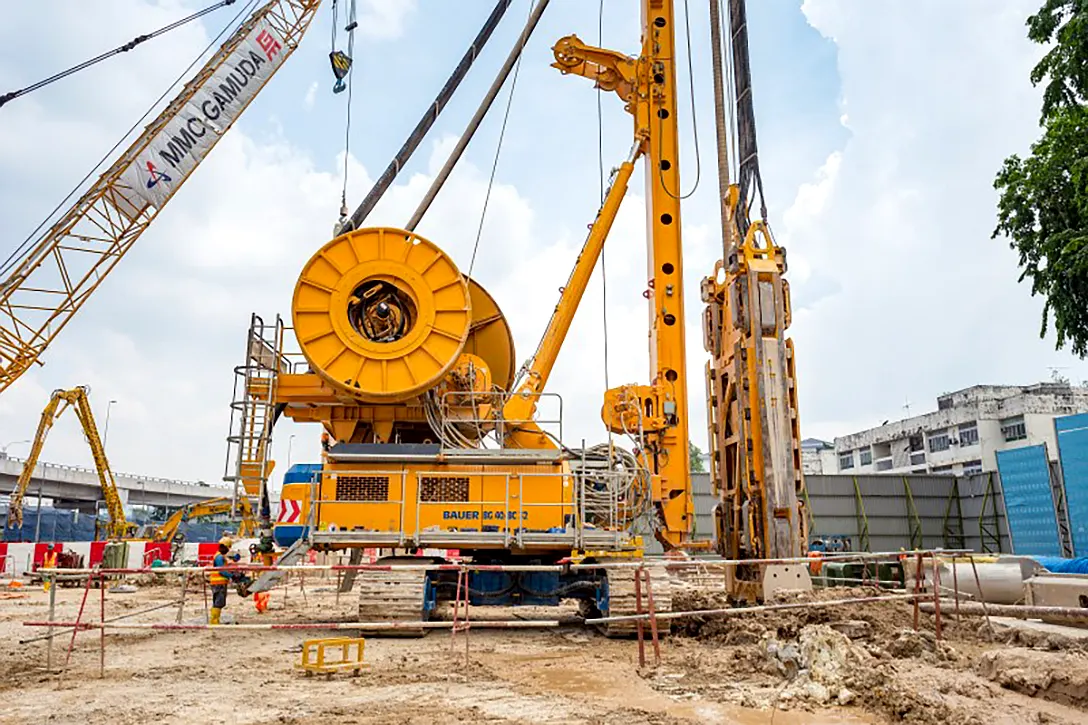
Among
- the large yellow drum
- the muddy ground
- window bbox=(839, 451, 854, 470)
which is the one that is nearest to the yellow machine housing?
the large yellow drum

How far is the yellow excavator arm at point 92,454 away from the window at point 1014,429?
177ft

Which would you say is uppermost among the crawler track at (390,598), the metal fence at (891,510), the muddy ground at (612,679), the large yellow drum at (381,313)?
the large yellow drum at (381,313)

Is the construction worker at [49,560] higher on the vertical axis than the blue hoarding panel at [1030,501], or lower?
lower

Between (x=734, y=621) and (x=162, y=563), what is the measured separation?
80.9 ft

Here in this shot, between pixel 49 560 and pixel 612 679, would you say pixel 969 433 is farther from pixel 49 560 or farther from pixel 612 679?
pixel 612 679

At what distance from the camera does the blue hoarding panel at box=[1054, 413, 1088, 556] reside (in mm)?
19172

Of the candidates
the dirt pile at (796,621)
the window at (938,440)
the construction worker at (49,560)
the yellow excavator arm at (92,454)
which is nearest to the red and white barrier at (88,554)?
the construction worker at (49,560)

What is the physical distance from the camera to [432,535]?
10.8 metres

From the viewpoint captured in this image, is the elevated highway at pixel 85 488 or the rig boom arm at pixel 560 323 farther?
the elevated highway at pixel 85 488

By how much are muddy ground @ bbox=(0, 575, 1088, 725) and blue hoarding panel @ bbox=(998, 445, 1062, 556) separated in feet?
44.1

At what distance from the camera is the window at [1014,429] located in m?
54.3

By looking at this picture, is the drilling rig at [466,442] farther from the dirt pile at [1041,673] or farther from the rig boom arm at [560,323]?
the dirt pile at [1041,673]

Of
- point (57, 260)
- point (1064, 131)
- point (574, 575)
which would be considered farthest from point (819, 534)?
point (57, 260)

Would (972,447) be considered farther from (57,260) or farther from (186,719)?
(186,719)
